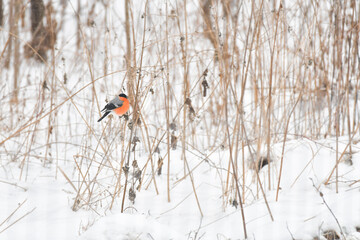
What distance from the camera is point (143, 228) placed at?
1.02m

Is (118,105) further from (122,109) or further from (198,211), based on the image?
(198,211)

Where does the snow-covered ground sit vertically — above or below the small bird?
below

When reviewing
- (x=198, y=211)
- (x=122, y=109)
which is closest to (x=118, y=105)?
(x=122, y=109)

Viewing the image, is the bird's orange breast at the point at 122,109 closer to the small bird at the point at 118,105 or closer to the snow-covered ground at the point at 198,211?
the small bird at the point at 118,105

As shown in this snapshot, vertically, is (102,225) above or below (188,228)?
above

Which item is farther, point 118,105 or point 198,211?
point 198,211

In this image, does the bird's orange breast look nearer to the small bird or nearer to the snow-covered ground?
the small bird

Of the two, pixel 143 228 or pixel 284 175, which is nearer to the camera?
pixel 143 228

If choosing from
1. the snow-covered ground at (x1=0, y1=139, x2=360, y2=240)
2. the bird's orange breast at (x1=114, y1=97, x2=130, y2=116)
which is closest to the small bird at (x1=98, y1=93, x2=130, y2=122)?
the bird's orange breast at (x1=114, y1=97, x2=130, y2=116)

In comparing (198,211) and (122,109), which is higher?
(122,109)

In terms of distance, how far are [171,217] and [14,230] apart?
519 millimetres

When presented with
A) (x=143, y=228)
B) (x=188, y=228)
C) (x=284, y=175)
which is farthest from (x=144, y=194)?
(x=284, y=175)

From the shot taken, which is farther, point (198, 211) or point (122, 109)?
point (198, 211)

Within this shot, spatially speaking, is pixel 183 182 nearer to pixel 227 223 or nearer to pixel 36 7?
pixel 227 223
